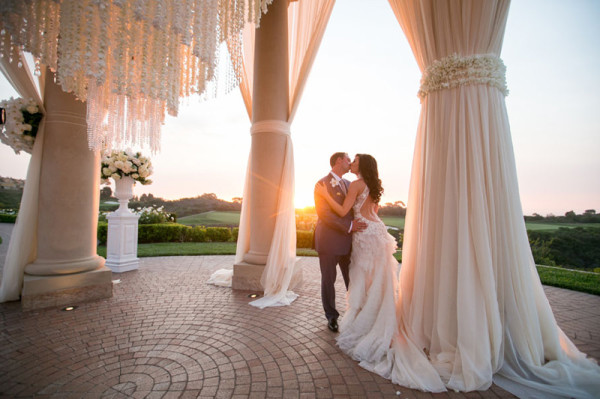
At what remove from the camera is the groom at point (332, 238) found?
3.46m

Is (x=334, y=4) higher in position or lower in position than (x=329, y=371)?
higher

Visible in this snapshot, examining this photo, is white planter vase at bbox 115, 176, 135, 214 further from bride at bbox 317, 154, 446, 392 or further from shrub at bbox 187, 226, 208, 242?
shrub at bbox 187, 226, 208, 242

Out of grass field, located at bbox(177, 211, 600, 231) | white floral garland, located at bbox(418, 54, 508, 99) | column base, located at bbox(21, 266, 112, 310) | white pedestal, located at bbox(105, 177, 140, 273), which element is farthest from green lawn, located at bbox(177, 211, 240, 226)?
white floral garland, located at bbox(418, 54, 508, 99)

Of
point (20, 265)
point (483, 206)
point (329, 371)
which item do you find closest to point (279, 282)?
point (329, 371)

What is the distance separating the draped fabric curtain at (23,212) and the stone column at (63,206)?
9 centimetres

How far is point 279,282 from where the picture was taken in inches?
195

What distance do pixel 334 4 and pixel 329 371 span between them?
231 inches

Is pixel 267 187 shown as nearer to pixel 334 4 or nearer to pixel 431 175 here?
pixel 431 175

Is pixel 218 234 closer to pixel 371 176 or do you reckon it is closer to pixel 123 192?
pixel 123 192

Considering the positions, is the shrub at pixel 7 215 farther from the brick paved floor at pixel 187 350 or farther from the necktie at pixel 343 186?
the necktie at pixel 343 186

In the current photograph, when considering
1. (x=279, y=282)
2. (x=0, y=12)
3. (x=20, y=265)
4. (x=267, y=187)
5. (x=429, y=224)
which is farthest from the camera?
(x=267, y=187)

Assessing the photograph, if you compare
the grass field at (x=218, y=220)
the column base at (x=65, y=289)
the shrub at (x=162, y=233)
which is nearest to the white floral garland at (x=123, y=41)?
the column base at (x=65, y=289)

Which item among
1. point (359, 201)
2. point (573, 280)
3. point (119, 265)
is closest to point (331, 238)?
point (359, 201)

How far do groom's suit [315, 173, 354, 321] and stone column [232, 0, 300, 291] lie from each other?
1890 mm
